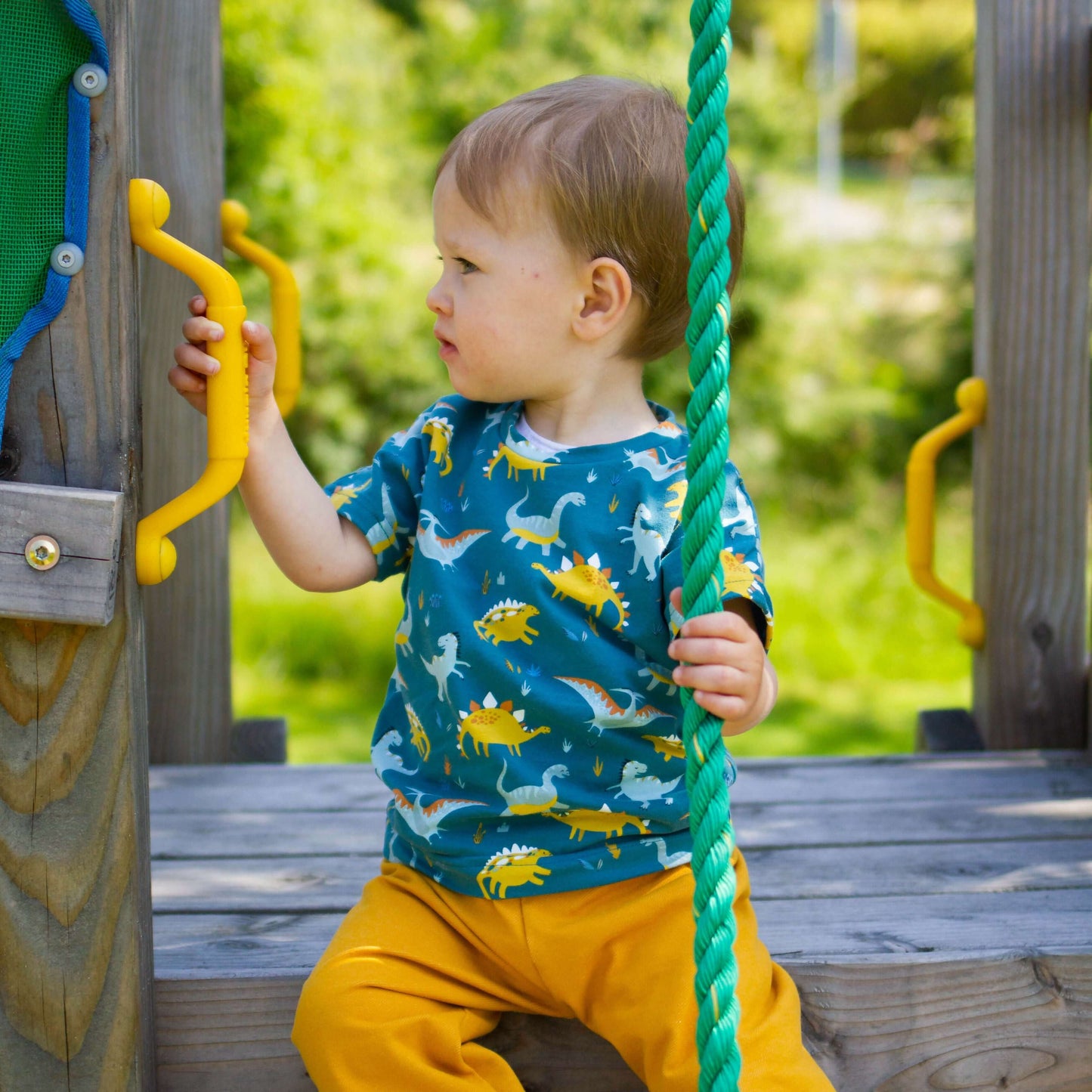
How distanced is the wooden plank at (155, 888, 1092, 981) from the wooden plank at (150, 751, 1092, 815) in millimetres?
500

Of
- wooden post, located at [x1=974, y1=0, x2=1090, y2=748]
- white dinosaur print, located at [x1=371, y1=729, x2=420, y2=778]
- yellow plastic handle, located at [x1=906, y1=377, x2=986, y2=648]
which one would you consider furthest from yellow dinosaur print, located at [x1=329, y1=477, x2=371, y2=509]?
wooden post, located at [x1=974, y1=0, x2=1090, y2=748]

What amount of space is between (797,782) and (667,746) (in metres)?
0.94

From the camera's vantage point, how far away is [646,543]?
5.05ft

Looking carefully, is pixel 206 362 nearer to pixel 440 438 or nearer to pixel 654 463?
pixel 440 438

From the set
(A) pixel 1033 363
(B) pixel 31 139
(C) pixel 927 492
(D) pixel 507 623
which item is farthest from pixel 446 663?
(A) pixel 1033 363

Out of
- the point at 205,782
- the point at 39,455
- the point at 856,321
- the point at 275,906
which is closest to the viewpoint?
the point at 39,455

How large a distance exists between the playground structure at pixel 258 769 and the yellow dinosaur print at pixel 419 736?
1.01ft

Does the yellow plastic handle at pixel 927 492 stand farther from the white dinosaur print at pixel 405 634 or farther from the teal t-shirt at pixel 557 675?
the white dinosaur print at pixel 405 634

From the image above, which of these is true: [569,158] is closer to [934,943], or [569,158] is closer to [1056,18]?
[934,943]

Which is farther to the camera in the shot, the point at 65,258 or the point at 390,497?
the point at 390,497

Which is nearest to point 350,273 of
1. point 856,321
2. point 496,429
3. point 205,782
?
point 856,321

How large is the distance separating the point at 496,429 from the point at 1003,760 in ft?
4.60

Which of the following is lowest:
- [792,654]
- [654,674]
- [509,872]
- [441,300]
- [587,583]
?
[792,654]

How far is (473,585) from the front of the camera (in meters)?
1.60
